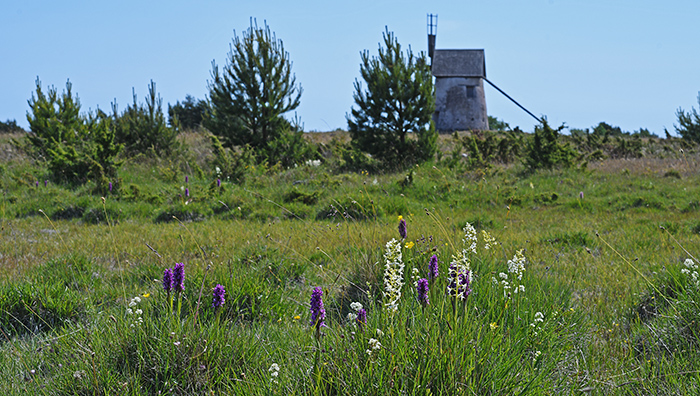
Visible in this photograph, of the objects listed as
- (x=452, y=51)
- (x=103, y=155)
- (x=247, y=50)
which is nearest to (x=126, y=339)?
(x=103, y=155)

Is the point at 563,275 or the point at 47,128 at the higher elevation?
the point at 47,128

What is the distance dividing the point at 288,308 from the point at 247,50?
51.4 feet

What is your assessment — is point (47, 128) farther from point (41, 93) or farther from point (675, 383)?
point (675, 383)

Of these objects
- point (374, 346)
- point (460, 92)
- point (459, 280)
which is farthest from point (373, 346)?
point (460, 92)

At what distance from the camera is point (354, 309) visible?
114 inches

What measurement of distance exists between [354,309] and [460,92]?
3890 centimetres

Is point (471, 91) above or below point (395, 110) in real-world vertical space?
above

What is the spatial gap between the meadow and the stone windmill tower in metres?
29.6

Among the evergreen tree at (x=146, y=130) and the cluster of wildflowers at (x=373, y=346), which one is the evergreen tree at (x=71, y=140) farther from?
the cluster of wildflowers at (x=373, y=346)

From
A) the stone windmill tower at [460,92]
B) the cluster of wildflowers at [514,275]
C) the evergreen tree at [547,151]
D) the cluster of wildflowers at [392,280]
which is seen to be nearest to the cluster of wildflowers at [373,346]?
the cluster of wildflowers at [392,280]

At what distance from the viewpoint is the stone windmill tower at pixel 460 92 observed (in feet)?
129

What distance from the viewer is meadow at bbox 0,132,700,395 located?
261cm

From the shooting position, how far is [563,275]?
5336 mm

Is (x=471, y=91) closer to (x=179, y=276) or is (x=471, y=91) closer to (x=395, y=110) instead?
(x=395, y=110)
